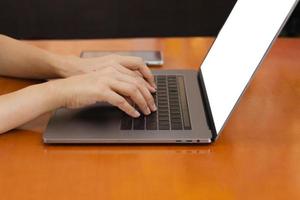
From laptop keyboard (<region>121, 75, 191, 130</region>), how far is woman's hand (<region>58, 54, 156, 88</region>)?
0.14 feet

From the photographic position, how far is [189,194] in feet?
2.27

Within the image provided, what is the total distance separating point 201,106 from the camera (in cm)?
92

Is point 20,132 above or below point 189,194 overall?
below

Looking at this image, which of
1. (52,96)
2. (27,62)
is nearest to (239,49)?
(52,96)

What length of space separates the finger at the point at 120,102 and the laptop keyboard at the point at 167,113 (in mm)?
23

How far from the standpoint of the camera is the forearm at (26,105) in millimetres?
837

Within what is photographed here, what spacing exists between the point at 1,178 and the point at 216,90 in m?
0.44

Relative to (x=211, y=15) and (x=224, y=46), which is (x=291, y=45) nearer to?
(x=224, y=46)

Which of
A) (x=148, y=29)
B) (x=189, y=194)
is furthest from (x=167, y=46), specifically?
(x=148, y=29)

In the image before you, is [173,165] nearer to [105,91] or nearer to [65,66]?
[105,91]

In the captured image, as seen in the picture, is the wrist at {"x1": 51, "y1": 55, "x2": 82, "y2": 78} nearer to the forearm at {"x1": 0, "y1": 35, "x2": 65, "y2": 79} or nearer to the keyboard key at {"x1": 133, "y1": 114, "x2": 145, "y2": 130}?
the forearm at {"x1": 0, "y1": 35, "x2": 65, "y2": 79}

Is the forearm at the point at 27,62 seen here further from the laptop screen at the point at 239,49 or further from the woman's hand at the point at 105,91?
the laptop screen at the point at 239,49

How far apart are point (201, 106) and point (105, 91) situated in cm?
21

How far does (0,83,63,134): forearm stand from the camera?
2.75ft
